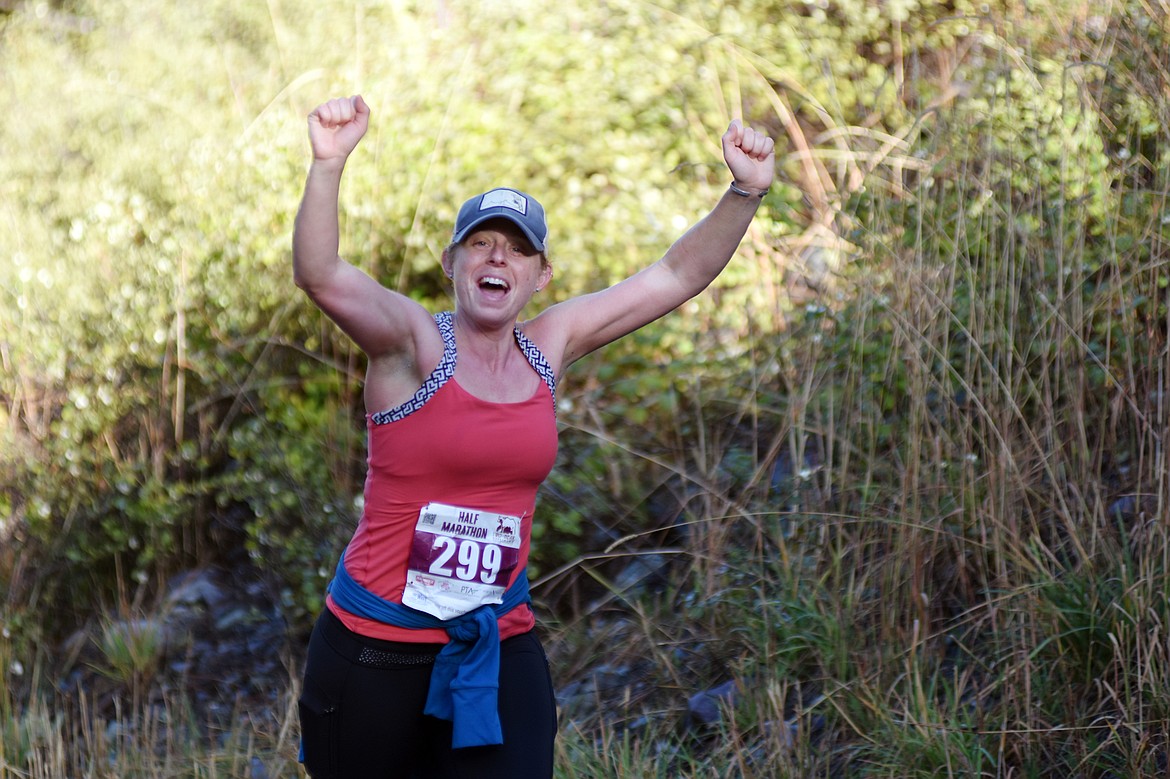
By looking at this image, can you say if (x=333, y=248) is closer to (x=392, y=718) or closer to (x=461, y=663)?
(x=461, y=663)

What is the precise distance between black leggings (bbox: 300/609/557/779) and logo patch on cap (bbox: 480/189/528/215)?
99 centimetres

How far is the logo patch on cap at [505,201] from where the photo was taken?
2.95 meters

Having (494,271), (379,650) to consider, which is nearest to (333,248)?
(494,271)

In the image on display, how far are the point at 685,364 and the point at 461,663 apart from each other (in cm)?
325

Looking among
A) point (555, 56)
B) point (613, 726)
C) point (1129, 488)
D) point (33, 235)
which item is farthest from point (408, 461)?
point (33, 235)

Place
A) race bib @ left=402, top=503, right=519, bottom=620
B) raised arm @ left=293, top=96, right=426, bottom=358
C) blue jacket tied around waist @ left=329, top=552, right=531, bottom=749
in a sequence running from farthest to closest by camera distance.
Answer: race bib @ left=402, top=503, right=519, bottom=620 < blue jacket tied around waist @ left=329, top=552, right=531, bottom=749 < raised arm @ left=293, top=96, right=426, bottom=358

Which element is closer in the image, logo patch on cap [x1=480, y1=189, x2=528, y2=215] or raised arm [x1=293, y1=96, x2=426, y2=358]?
raised arm [x1=293, y1=96, x2=426, y2=358]

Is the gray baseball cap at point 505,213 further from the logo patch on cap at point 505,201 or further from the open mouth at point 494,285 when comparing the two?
the open mouth at point 494,285

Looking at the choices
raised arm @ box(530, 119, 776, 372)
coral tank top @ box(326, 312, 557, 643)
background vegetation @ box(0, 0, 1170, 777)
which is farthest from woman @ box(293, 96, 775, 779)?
background vegetation @ box(0, 0, 1170, 777)

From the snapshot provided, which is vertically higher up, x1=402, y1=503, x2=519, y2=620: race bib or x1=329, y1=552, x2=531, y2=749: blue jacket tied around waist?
x1=402, y1=503, x2=519, y2=620: race bib

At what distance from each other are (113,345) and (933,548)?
14.1 ft

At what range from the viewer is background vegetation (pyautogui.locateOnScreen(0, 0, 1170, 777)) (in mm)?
4094

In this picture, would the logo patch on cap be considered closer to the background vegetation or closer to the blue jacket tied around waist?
the blue jacket tied around waist

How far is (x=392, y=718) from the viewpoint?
291cm
